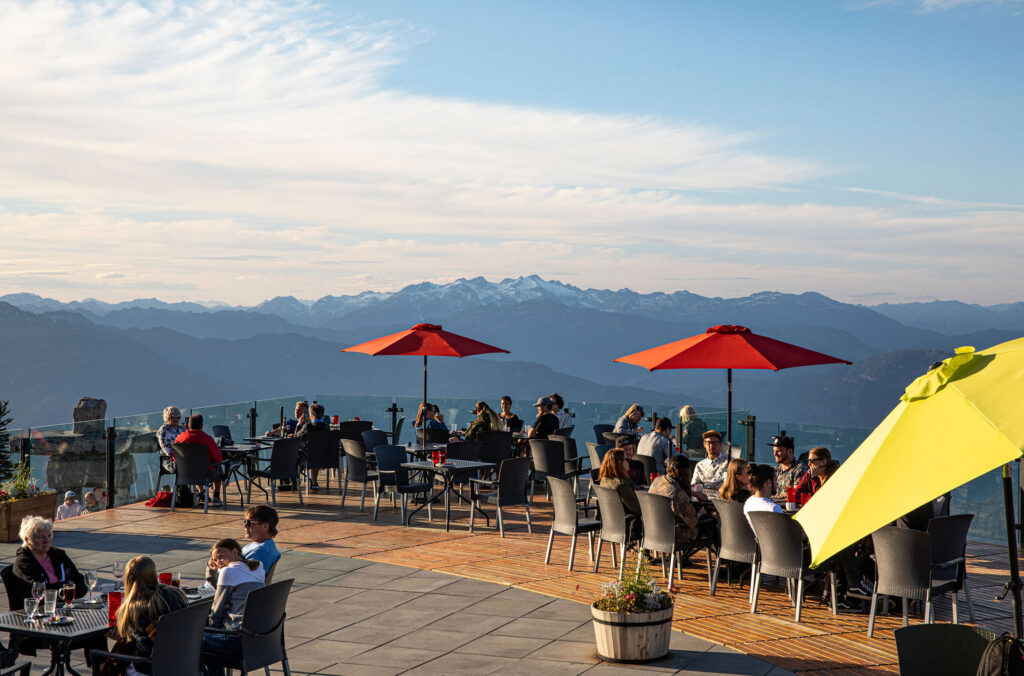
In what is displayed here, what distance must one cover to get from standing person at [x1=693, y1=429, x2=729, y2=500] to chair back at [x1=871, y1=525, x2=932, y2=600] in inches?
115

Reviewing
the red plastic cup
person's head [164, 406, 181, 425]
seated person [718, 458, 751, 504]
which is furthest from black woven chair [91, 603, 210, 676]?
person's head [164, 406, 181, 425]

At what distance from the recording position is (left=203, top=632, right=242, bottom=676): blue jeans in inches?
214

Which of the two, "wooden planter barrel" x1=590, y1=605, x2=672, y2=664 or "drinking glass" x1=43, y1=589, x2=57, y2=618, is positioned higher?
"drinking glass" x1=43, y1=589, x2=57, y2=618

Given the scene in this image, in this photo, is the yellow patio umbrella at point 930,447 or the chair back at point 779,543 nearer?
the yellow patio umbrella at point 930,447

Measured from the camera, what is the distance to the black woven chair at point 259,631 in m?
5.36

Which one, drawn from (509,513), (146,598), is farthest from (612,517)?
(146,598)

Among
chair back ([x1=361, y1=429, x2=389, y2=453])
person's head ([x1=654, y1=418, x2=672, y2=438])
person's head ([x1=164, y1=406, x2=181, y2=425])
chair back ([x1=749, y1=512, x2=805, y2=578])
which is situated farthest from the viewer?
chair back ([x1=361, y1=429, x2=389, y2=453])

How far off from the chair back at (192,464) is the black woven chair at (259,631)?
21.4 feet

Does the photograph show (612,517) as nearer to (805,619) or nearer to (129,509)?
(805,619)

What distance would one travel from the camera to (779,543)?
289 inches

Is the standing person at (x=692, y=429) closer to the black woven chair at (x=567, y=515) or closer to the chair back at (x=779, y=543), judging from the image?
the black woven chair at (x=567, y=515)

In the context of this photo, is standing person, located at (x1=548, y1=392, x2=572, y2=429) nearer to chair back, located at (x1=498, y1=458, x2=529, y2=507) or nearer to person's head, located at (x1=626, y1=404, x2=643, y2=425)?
person's head, located at (x1=626, y1=404, x2=643, y2=425)

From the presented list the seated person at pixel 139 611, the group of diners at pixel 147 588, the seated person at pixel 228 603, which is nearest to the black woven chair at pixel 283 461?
the group of diners at pixel 147 588

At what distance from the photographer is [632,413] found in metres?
13.9
